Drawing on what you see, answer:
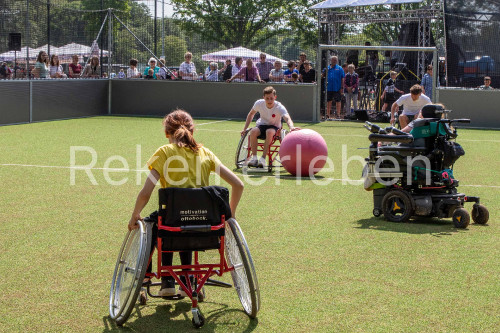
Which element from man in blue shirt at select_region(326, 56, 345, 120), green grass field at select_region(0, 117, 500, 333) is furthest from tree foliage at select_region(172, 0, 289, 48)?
green grass field at select_region(0, 117, 500, 333)

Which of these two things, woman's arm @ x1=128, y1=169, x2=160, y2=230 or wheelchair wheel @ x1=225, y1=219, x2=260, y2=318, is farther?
woman's arm @ x1=128, y1=169, x2=160, y2=230

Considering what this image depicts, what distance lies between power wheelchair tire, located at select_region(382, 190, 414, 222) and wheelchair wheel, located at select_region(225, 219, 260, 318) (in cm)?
364

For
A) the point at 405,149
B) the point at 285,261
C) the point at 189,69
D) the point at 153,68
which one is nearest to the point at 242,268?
the point at 285,261

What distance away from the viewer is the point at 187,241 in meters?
4.93

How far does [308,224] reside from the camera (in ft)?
27.5

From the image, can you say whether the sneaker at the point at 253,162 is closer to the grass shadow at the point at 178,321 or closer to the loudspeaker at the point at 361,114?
the grass shadow at the point at 178,321

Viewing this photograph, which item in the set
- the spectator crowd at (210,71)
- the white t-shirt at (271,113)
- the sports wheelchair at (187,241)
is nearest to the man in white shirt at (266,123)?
the white t-shirt at (271,113)

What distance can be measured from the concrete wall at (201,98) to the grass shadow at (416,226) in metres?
16.3

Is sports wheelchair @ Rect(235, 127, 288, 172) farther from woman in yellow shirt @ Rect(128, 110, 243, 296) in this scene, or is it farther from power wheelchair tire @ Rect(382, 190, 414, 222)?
woman in yellow shirt @ Rect(128, 110, 243, 296)

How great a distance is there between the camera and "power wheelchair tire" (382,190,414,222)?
8.48m

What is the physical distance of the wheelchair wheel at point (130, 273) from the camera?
4738 millimetres

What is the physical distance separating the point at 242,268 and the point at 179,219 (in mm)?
529

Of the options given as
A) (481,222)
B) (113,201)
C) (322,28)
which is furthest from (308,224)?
(322,28)

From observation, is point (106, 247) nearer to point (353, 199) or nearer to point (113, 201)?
point (113, 201)
